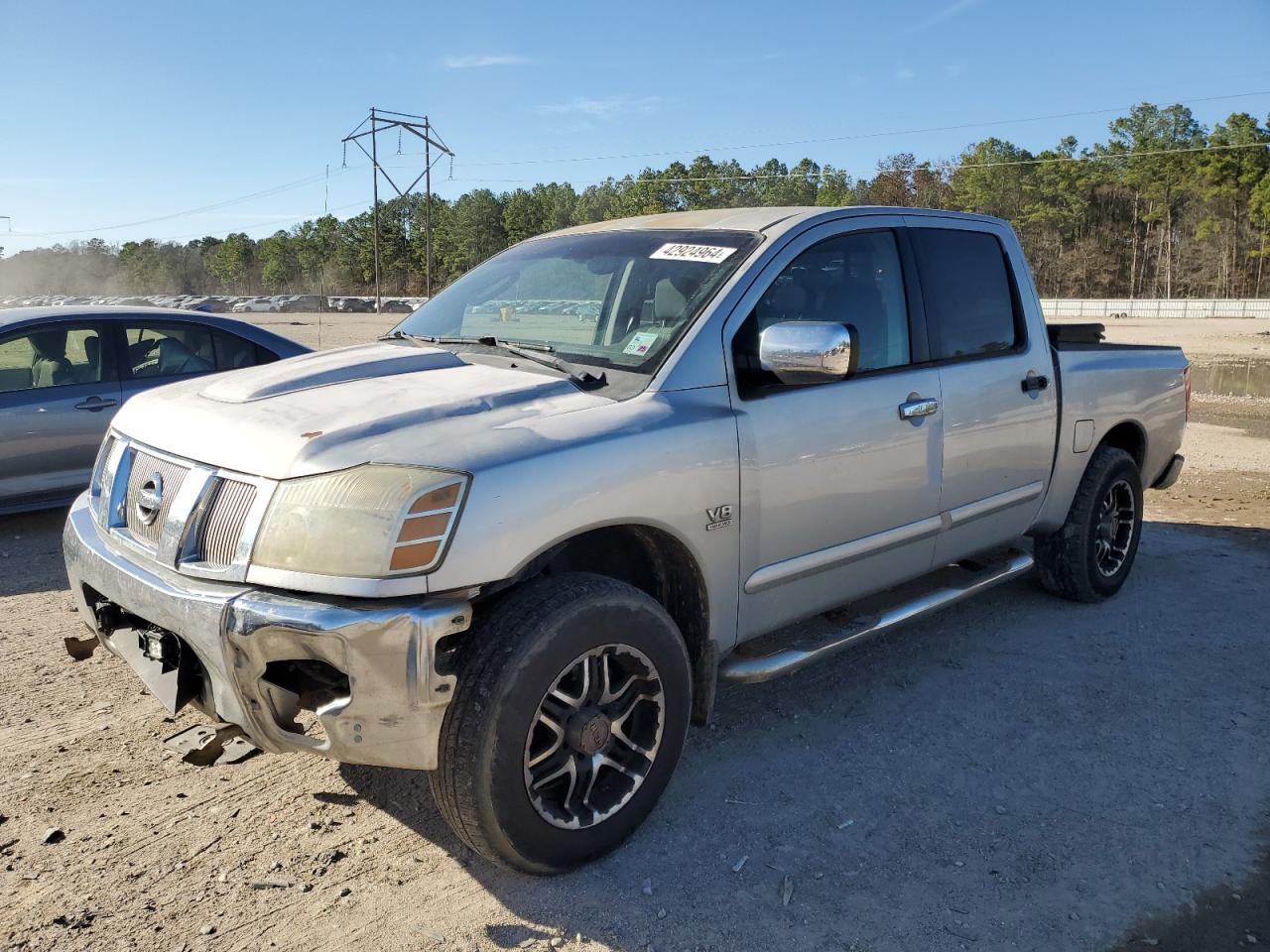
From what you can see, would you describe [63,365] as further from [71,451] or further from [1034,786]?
[1034,786]

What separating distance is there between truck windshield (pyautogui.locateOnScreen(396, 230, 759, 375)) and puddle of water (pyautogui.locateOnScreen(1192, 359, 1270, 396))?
15.6m

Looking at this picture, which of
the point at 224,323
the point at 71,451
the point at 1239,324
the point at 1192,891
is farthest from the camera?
the point at 1239,324

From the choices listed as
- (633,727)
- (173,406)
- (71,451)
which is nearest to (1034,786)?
(633,727)

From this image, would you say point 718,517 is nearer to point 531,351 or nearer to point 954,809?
point 531,351

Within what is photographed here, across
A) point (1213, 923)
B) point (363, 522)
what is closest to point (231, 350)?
point (363, 522)

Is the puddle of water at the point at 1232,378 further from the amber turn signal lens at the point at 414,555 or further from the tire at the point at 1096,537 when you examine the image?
the amber turn signal lens at the point at 414,555

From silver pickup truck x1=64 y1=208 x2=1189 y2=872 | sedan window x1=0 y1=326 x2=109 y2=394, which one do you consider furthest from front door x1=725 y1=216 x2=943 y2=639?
sedan window x1=0 y1=326 x2=109 y2=394

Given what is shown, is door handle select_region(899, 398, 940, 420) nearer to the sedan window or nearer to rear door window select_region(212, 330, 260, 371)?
rear door window select_region(212, 330, 260, 371)

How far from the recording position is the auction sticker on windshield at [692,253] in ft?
11.8

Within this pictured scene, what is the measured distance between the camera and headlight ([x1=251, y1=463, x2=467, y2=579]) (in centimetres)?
247

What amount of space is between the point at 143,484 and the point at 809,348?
2.08m

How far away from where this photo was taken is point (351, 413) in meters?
2.86

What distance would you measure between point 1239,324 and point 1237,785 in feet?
147

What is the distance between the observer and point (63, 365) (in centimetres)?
691
